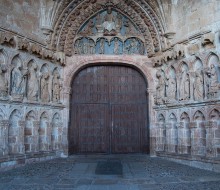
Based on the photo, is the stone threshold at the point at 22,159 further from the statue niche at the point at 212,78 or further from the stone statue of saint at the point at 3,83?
the statue niche at the point at 212,78

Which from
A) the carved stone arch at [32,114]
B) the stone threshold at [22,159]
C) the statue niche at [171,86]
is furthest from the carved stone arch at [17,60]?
the statue niche at [171,86]

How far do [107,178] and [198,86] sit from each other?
153 inches

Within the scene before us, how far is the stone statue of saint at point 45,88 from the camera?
8.98 meters

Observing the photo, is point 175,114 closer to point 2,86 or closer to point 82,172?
point 82,172

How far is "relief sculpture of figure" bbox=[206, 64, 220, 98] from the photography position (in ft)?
24.4

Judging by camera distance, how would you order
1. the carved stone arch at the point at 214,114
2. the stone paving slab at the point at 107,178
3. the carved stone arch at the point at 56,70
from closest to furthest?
1. the stone paving slab at the point at 107,178
2. the carved stone arch at the point at 214,114
3. the carved stone arch at the point at 56,70

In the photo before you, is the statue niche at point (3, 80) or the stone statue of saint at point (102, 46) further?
the stone statue of saint at point (102, 46)

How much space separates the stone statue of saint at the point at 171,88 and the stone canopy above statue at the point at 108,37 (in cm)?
167

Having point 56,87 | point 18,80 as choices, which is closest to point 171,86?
point 56,87

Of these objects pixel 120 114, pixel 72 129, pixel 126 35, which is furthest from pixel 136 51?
pixel 72 129

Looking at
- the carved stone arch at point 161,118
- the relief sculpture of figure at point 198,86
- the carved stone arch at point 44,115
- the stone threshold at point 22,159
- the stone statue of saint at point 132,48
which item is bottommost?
the stone threshold at point 22,159

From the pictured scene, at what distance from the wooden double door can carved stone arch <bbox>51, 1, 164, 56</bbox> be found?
1.30 m

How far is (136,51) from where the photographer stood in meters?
10.3

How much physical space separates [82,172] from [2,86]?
3.17 metres
